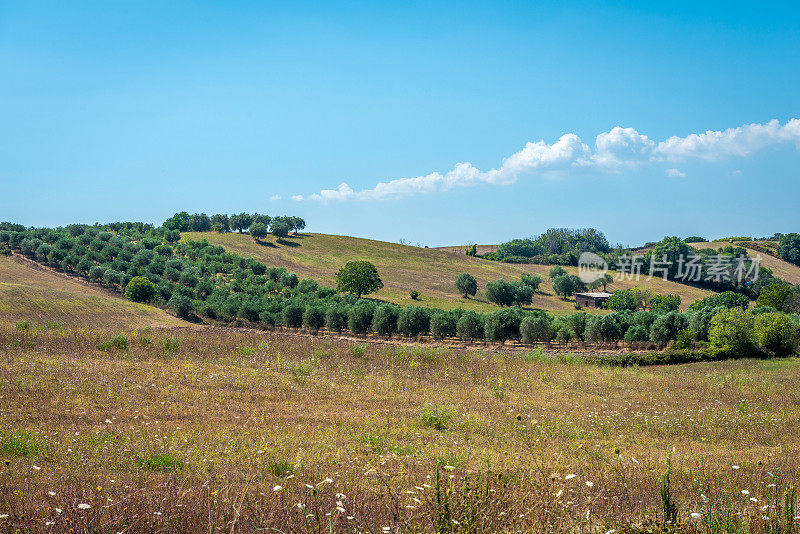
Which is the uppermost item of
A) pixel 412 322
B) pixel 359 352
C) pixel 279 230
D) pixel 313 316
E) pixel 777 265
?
pixel 777 265

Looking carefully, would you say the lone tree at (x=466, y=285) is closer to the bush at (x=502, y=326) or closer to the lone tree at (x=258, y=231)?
the bush at (x=502, y=326)

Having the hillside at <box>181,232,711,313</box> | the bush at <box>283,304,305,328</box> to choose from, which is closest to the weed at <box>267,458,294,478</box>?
the bush at <box>283,304,305,328</box>

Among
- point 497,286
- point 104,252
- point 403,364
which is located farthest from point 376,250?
point 403,364

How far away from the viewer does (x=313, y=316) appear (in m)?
76.0

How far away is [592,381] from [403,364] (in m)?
7.95

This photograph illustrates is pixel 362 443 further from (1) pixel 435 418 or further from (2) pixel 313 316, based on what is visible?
(2) pixel 313 316

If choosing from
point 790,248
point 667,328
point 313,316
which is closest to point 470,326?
point 313,316

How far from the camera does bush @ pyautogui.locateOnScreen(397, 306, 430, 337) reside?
70.7m

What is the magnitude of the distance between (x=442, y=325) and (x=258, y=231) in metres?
88.2

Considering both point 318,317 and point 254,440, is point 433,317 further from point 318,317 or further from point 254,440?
point 254,440

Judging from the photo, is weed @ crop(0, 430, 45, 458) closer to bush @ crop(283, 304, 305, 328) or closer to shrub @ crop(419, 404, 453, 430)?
shrub @ crop(419, 404, 453, 430)

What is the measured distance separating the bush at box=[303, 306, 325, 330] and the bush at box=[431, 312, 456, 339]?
1682cm

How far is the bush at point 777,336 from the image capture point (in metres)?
46.8

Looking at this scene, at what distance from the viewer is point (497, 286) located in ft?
359
